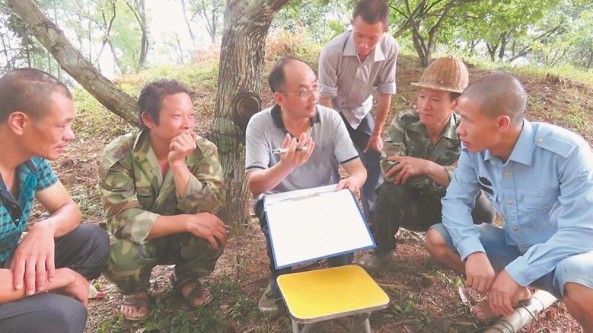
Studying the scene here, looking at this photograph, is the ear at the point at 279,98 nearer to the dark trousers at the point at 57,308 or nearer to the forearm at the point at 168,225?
the forearm at the point at 168,225

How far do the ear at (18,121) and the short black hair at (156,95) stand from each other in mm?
648

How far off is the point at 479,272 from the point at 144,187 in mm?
1981

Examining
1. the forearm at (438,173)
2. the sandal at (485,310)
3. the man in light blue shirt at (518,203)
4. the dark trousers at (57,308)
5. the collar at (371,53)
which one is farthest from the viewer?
the collar at (371,53)

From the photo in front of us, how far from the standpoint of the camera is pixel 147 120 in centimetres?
233

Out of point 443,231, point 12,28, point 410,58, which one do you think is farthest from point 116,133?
point 12,28

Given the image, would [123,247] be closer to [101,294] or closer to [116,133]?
[101,294]

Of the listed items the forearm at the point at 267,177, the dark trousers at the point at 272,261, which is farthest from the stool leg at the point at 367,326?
the forearm at the point at 267,177

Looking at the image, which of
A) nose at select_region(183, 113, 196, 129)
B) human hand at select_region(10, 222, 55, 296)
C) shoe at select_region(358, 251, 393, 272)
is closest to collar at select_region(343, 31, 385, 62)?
nose at select_region(183, 113, 196, 129)

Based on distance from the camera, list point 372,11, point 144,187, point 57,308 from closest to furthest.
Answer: point 57,308 → point 144,187 → point 372,11

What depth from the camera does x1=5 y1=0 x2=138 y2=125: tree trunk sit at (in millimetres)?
3018

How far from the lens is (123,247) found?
2273 millimetres

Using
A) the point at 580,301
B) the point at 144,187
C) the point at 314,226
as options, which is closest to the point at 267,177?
the point at 314,226

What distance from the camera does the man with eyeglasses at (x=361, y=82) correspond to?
3.16m

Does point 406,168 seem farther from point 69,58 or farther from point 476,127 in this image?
point 69,58
